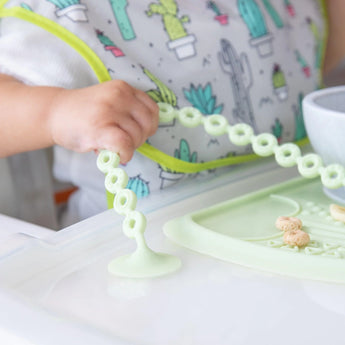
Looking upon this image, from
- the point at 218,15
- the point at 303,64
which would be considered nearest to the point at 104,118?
the point at 218,15

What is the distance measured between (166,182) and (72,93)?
13cm

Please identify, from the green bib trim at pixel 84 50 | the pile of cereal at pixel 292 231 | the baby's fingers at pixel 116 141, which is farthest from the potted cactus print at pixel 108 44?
the pile of cereal at pixel 292 231

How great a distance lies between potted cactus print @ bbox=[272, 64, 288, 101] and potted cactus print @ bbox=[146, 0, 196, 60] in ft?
0.39

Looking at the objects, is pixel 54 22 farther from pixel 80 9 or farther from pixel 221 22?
pixel 221 22

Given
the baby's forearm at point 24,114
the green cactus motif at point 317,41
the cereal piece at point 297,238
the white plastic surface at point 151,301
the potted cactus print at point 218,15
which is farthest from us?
the green cactus motif at point 317,41

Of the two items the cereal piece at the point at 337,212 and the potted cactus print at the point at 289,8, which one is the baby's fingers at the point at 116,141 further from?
the potted cactus print at the point at 289,8

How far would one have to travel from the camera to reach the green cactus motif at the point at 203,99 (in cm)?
61

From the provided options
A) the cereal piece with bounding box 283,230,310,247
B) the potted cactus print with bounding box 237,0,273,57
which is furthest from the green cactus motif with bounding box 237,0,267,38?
the cereal piece with bounding box 283,230,310,247

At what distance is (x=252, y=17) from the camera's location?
0.69m

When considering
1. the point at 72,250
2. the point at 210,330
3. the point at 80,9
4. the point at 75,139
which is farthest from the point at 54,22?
the point at 210,330

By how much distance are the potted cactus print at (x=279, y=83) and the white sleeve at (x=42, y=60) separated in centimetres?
23

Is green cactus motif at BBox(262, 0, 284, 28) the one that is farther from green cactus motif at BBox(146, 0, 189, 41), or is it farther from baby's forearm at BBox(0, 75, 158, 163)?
baby's forearm at BBox(0, 75, 158, 163)

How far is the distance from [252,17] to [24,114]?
A: 302mm

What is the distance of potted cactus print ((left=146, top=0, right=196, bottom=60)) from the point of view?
623 millimetres
